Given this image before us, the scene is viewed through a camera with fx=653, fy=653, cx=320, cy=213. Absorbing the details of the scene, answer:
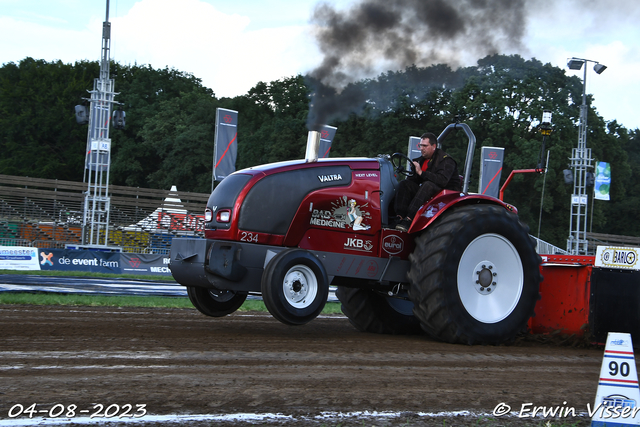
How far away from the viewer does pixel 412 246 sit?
24.5ft

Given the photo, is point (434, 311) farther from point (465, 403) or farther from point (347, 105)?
point (347, 105)

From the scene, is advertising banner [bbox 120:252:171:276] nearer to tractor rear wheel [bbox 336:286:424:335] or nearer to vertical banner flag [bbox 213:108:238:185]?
vertical banner flag [bbox 213:108:238:185]

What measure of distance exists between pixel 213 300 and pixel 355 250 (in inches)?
67.2

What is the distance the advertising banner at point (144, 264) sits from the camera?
25.5 meters

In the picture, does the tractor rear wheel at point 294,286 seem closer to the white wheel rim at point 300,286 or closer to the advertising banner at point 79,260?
the white wheel rim at point 300,286

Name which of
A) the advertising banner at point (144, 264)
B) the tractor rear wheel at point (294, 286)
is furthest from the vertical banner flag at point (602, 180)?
the tractor rear wheel at point (294, 286)

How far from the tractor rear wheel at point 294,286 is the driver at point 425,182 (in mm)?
1236

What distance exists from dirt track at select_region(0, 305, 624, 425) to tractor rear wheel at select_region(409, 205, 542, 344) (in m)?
0.26

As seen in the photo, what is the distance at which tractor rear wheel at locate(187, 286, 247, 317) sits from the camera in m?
7.29

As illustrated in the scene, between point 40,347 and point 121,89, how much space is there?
212ft

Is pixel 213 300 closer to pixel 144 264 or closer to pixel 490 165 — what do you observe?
pixel 144 264

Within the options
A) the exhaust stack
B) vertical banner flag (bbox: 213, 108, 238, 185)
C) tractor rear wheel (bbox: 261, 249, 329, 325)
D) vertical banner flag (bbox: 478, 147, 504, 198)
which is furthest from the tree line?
tractor rear wheel (bbox: 261, 249, 329, 325)

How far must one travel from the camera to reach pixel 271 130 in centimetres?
4881

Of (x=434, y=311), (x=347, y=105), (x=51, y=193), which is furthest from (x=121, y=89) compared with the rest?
(x=434, y=311)
